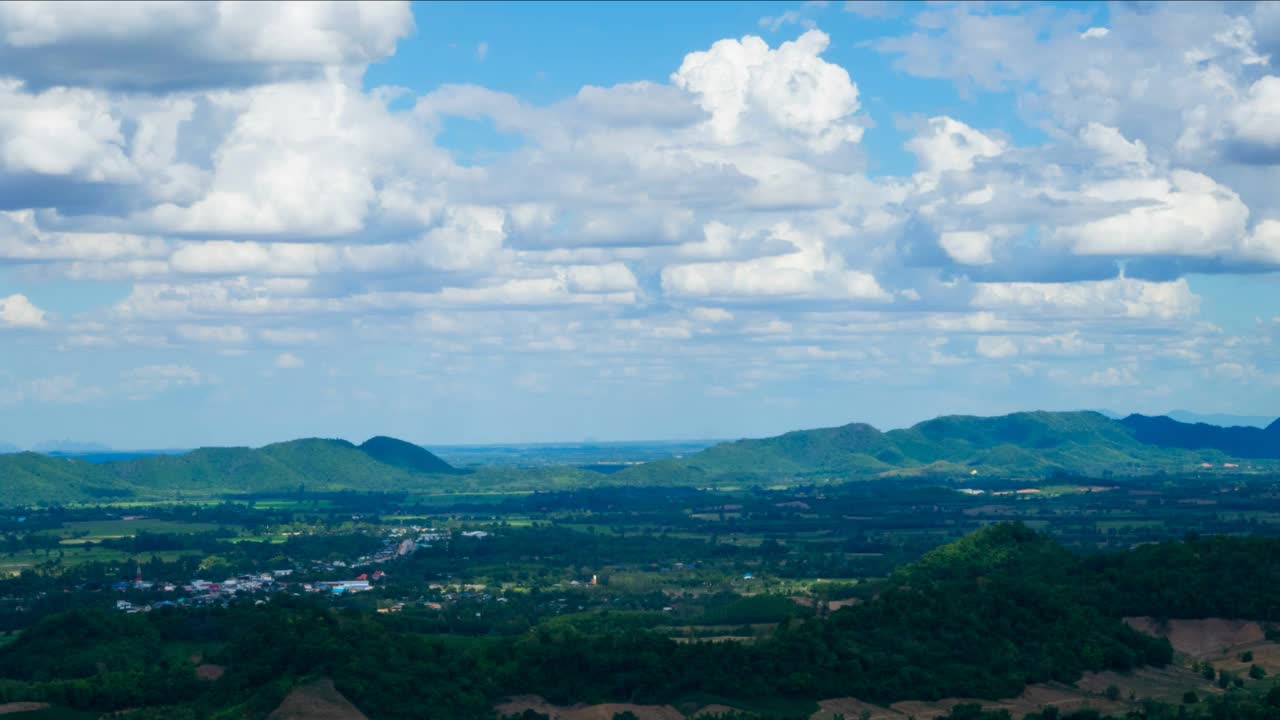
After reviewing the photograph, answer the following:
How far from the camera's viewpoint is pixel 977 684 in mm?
126375

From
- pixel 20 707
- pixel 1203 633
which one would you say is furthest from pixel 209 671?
pixel 1203 633

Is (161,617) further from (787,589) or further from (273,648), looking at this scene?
(787,589)

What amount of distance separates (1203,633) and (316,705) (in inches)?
3328

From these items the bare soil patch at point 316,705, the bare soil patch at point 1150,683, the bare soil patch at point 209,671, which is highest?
the bare soil patch at point 209,671

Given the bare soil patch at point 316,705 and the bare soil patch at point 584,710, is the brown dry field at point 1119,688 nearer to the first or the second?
the bare soil patch at point 584,710

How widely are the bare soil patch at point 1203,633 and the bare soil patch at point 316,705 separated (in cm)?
7573

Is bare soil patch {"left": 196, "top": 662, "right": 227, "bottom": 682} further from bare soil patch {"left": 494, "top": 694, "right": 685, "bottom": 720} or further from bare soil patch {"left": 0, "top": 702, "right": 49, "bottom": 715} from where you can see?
bare soil patch {"left": 494, "top": 694, "right": 685, "bottom": 720}

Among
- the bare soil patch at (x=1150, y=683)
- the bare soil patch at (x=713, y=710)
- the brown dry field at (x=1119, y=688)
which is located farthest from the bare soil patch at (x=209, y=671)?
the bare soil patch at (x=1150, y=683)

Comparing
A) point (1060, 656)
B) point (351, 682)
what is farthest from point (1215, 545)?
point (351, 682)

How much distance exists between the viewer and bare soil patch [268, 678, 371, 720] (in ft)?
368

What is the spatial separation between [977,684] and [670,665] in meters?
25.2

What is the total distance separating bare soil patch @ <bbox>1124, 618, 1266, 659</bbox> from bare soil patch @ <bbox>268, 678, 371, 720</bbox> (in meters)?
75.7

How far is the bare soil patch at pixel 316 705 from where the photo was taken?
112062 mm

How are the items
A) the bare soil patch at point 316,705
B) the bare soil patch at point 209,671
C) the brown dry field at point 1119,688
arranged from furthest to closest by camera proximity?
the bare soil patch at point 209,671 < the brown dry field at point 1119,688 < the bare soil patch at point 316,705
